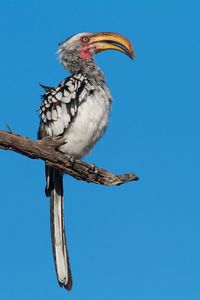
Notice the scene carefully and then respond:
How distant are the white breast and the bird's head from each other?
671 millimetres

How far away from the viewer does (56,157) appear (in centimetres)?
752

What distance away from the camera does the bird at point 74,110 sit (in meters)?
7.93

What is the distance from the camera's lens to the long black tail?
8.34 m

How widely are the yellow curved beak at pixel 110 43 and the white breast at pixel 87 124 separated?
2.47 feet

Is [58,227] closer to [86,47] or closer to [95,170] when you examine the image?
[95,170]

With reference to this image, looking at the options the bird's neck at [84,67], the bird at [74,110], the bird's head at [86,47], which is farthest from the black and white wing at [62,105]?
the bird's head at [86,47]

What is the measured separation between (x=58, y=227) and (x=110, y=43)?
227 centimetres

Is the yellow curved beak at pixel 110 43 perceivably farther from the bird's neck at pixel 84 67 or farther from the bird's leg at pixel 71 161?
the bird's leg at pixel 71 161

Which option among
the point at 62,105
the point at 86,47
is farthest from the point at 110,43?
the point at 62,105

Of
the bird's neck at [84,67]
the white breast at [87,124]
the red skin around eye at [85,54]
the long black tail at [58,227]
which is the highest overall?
the red skin around eye at [85,54]

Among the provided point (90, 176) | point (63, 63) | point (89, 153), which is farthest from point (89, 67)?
point (90, 176)

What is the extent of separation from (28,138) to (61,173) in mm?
1263

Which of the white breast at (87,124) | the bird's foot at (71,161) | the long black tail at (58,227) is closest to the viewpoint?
the bird's foot at (71,161)

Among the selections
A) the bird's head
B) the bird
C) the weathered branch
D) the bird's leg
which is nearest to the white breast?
the bird
